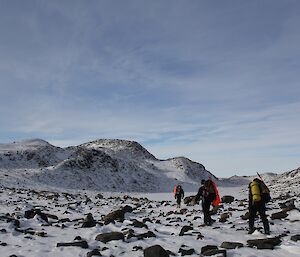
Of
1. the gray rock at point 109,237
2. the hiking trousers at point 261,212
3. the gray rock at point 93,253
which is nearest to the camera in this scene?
the gray rock at point 93,253

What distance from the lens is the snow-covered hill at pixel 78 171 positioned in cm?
5297

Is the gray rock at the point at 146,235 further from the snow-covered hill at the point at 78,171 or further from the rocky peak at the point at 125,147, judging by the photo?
the rocky peak at the point at 125,147

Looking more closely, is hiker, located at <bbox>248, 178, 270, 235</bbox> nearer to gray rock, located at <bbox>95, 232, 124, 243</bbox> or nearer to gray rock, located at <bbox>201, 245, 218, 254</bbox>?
gray rock, located at <bbox>201, 245, 218, 254</bbox>

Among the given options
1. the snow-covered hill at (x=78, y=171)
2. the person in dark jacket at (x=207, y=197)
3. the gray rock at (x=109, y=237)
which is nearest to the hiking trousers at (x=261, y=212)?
the person in dark jacket at (x=207, y=197)

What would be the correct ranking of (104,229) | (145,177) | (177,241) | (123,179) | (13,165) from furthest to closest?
(145,177)
(123,179)
(13,165)
(104,229)
(177,241)

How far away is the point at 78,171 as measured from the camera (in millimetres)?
60000

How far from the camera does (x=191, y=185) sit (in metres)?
74.8

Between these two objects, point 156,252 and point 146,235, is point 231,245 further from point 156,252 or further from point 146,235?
point 146,235

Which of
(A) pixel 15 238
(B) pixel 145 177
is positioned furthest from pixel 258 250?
(B) pixel 145 177

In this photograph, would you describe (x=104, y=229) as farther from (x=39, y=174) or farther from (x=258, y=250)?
(x=39, y=174)

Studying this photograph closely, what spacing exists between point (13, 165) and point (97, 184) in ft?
46.2

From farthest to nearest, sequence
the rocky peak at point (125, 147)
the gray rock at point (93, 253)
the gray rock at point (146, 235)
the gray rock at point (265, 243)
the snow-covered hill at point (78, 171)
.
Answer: the rocky peak at point (125, 147) < the snow-covered hill at point (78, 171) < the gray rock at point (146, 235) < the gray rock at point (265, 243) < the gray rock at point (93, 253)

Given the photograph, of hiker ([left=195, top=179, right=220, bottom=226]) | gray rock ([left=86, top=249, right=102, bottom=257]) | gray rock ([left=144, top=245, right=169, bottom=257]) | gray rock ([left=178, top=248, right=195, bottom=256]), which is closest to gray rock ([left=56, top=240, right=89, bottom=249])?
gray rock ([left=86, top=249, right=102, bottom=257])

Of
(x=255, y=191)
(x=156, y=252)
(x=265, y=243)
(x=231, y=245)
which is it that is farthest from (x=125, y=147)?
(x=156, y=252)
